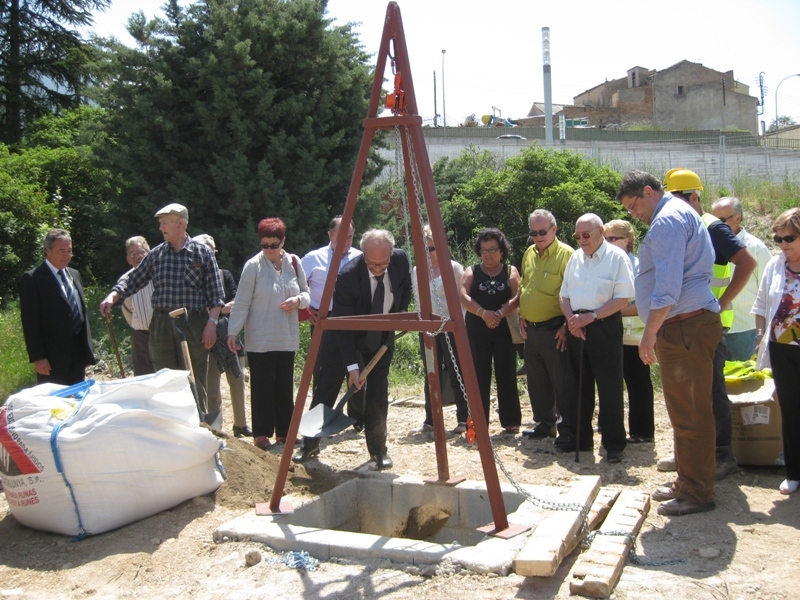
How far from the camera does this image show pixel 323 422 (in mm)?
5184

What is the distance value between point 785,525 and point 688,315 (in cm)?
132

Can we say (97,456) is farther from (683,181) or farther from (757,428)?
(757,428)

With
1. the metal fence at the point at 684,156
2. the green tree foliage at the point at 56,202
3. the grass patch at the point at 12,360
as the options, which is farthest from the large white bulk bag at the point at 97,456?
the metal fence at the point at 684,156

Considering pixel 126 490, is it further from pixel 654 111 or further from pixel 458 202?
pixel 654 111

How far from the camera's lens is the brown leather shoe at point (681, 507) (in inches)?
187

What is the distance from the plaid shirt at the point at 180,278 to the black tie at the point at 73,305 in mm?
358

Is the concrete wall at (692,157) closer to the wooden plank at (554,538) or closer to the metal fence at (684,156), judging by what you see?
the metal fence at (684,156)

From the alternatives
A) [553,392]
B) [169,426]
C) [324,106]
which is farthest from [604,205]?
[169,426]

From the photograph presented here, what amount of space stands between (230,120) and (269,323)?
19.3ft

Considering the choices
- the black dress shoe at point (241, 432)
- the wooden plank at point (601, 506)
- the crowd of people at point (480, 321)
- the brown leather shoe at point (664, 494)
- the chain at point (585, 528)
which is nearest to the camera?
the chain at point (585, 528)

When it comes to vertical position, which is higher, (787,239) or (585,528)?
(787,239)

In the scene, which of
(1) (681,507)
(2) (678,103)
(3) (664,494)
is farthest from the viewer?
(2) (678,103)

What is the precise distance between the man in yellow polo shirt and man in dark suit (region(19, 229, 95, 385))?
361cm

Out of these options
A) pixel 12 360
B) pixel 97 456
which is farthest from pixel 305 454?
pixel 12 360
